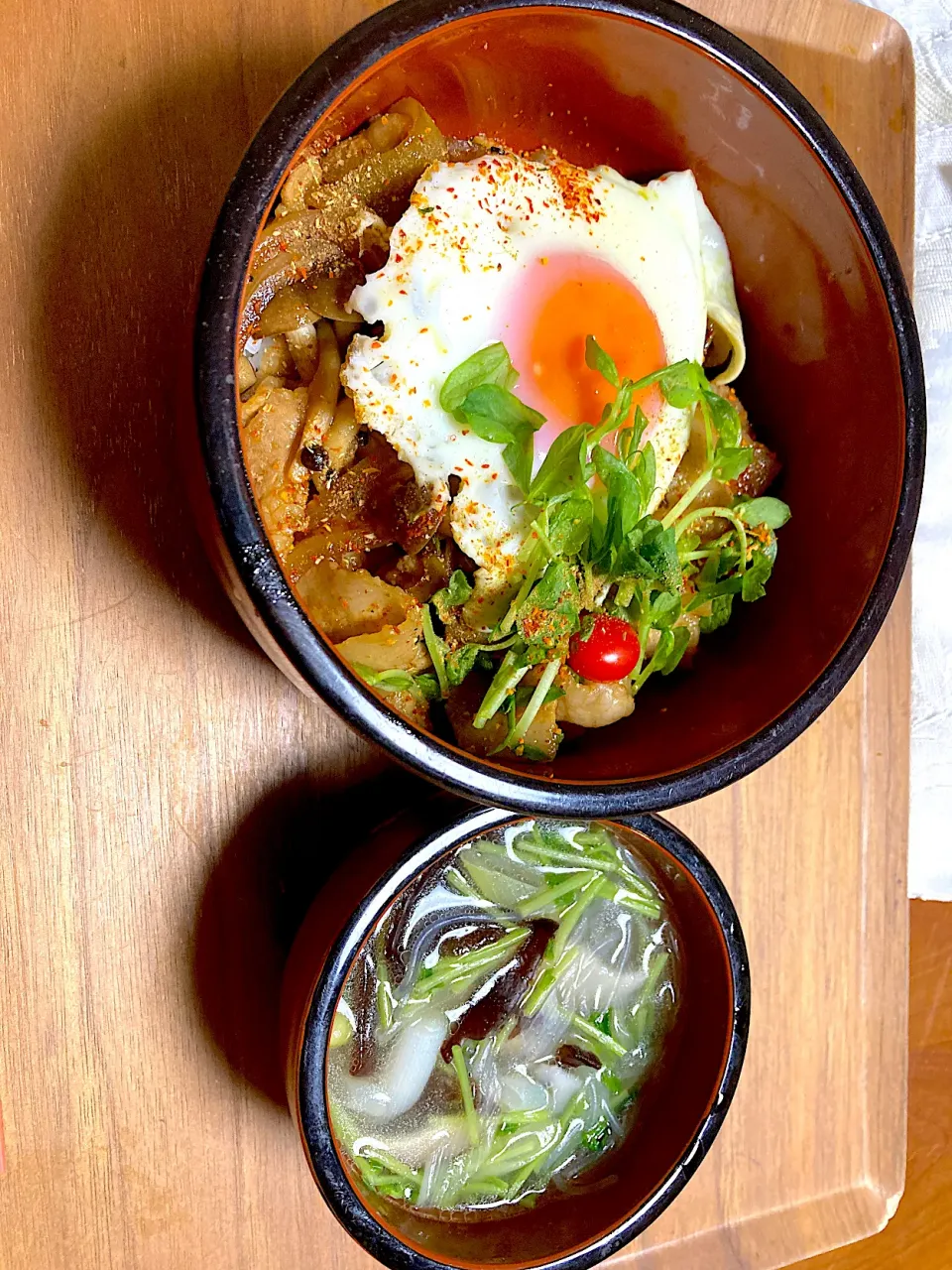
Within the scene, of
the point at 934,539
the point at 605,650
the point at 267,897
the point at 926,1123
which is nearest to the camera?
the point at 605,650

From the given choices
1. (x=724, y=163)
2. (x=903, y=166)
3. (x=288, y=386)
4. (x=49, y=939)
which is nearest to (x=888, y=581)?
(x=724, y=163)

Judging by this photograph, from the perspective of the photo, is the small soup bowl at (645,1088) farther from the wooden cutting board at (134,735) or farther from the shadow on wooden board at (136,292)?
the shadow on wooden board at (136,292)

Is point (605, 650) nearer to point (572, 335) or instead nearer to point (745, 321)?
point (572, 335)

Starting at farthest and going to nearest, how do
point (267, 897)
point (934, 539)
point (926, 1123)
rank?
point (926, 1123) < point (934, 539) < point (267, 897)

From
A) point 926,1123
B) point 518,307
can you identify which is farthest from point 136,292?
point 926,1123

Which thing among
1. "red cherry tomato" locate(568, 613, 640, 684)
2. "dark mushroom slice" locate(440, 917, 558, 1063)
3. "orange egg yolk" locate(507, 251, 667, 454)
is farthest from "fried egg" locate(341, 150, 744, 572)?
"dark mushroom slice" locate(440, 917, 558, 1063)

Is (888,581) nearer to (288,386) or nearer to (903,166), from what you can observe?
(288,386)
